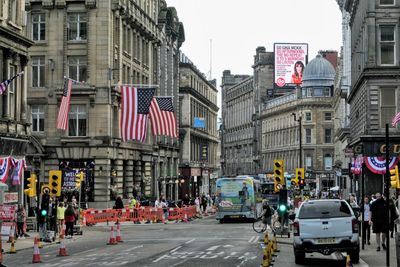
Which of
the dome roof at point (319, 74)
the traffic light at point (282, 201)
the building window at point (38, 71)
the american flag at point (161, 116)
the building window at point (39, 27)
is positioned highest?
the dome roof at point (319, 74)

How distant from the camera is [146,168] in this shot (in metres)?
74.2

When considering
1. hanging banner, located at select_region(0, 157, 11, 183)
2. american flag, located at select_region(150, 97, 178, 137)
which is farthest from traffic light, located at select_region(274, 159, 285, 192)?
american flag, located at select_region(150, 97, 178, 137)

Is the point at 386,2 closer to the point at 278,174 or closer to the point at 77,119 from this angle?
the point at 77,119

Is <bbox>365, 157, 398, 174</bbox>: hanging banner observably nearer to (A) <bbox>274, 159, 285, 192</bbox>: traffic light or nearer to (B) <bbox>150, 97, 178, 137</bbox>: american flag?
(B) <bbox>150, 97, 178, 137</bbox>: american flag

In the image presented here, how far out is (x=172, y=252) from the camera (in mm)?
28203

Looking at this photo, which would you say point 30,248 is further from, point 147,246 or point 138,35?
point 138,35

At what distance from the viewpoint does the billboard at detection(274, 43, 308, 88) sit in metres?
173

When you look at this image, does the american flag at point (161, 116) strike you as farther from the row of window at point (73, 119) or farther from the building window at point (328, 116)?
the building window at point (328, 116)

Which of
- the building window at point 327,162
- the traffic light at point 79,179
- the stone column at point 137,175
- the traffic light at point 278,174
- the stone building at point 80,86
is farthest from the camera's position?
the building window at point 327,162

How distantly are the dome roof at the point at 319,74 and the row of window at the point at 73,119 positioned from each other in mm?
99210

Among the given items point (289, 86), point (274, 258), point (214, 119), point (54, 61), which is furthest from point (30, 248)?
point (289, 86)

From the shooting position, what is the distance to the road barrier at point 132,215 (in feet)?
169

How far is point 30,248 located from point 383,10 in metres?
31.9

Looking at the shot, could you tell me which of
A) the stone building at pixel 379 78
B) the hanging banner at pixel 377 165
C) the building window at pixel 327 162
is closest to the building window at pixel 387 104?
the stone building at pixel 379 78
